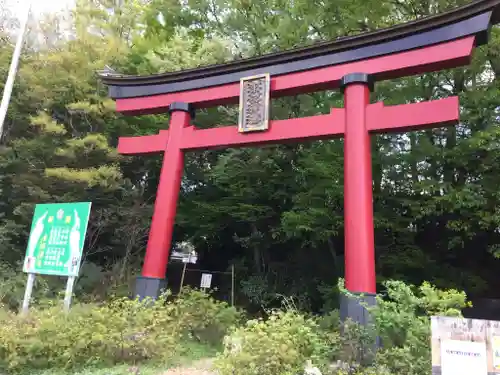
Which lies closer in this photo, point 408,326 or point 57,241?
Result: point 408,326

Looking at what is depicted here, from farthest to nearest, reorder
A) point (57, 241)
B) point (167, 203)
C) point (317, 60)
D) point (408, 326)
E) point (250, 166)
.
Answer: point (250, 166) < point (167, 203) < point (317, 60) < point (57, 241) < point (408, 326)

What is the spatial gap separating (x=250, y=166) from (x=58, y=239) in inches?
228

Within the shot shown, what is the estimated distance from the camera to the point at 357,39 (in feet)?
22.4

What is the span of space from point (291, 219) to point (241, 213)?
2.31 m

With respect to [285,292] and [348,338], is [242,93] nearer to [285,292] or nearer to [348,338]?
[348,338]

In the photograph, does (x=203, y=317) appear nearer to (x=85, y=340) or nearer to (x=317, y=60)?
(x=85, y=340)

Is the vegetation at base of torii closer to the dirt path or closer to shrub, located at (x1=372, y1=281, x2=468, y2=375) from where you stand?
the dirt path

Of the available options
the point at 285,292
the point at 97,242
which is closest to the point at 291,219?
the point at 285,292

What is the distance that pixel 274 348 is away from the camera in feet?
14.6

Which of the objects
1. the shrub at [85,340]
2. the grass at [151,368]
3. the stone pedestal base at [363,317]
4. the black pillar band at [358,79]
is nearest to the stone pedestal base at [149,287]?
the grass at [151,368]

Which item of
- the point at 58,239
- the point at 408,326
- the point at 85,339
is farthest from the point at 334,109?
the point at 58,239

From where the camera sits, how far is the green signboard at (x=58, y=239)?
22.1 ft

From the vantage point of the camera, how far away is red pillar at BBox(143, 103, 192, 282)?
7531mm

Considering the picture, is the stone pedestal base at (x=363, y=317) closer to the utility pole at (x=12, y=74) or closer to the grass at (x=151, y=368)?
the grass at (x=151, y=368)
